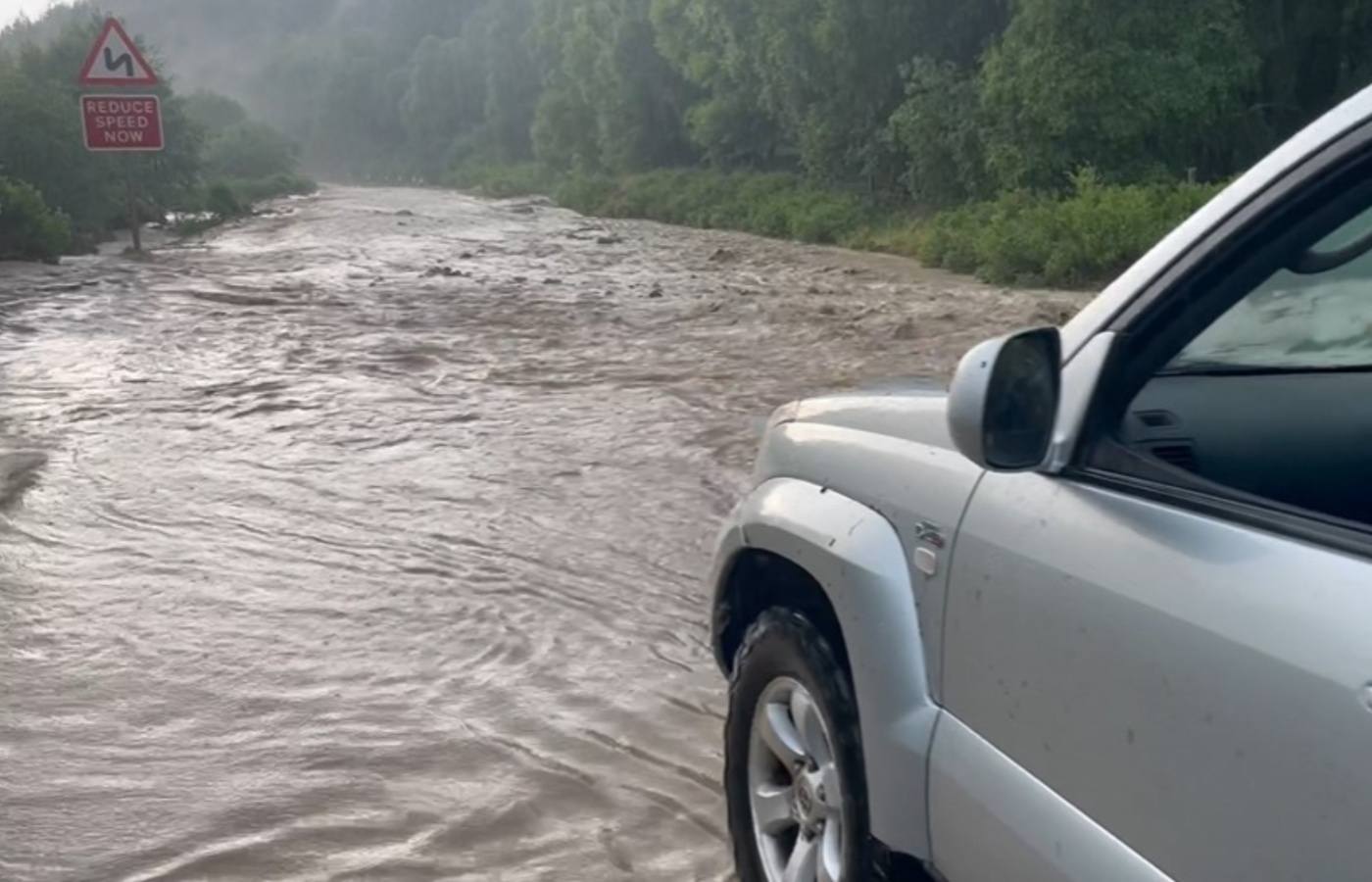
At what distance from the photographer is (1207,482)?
6.64ft

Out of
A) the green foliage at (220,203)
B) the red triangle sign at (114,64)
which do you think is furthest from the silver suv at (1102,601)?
the green foliage at (220,203)

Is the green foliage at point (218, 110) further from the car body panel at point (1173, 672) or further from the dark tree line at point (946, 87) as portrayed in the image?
the car body panel at point (1173, 672)

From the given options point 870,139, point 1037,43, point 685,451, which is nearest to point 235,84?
point 870,139

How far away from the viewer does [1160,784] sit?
185 cm

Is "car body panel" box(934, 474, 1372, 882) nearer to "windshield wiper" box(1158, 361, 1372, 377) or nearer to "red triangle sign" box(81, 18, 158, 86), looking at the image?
"windshield wiper" box(1158, 361, 1372, 377)

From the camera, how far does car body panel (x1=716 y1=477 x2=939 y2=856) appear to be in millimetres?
2482

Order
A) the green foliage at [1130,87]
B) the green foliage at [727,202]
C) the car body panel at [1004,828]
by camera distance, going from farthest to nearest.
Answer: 1. the green foliage at [727,202]
2. the green foliage at [1130,87]
3. the car body panel at [1004,828]

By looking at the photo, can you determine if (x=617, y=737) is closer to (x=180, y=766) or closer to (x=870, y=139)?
(x=180, y=766)

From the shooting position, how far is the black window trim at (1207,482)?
175 cm

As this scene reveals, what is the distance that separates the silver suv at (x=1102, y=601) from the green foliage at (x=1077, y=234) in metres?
15.3

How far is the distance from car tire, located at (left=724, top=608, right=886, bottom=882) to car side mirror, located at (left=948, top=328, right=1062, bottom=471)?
78 centimetres

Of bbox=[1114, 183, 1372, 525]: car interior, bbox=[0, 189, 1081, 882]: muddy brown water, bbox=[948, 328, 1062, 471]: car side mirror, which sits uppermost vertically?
bbox=[948, 328, 1062, 471]: car side mirror

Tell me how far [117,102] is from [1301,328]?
55.5 feet

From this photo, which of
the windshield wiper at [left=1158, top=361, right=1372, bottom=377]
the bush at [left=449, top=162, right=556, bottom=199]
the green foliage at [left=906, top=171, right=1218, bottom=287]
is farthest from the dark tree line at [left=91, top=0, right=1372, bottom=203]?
the windshield wiper at [left=1158, top=361, right=1372, bottom=377]
